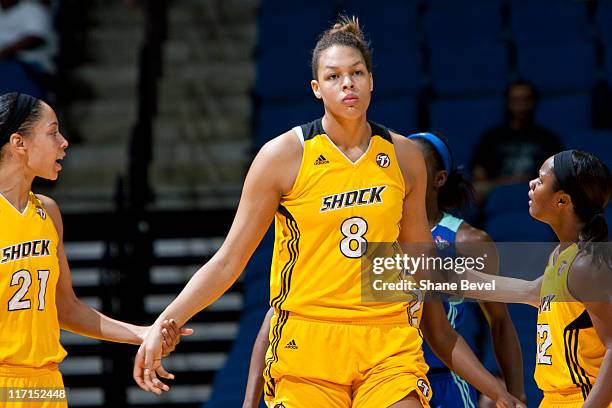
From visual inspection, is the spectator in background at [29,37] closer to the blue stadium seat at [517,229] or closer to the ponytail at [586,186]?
the blue stadium seat at [517,229]

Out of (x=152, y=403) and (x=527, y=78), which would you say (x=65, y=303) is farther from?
(x=527, y=78)

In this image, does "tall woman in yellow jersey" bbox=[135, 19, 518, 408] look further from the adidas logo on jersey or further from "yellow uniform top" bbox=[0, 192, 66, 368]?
"yellow uniform top" bbox=[0, 192, 66, 368]

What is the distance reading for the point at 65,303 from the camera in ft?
13.2

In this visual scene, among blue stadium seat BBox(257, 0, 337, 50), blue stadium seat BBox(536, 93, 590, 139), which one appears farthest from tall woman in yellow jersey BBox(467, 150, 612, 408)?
blue stadium seat BBox(257, 0, 337, 50)

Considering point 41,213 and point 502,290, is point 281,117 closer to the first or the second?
point 502,290

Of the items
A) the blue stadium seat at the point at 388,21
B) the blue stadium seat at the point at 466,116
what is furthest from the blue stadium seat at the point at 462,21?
the blue stadium seat at the point at 466,116

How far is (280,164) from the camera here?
3588mm

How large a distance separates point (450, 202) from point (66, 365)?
4.14 m

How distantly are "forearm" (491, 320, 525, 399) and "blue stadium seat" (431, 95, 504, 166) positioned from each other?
10.6ft

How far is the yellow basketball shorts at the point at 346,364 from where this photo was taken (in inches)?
136

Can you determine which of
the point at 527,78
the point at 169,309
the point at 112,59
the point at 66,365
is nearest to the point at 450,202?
the point at 169,309

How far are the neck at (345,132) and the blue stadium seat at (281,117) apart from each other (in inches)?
156

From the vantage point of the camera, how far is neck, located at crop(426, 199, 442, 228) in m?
4.61

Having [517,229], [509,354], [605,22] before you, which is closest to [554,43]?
[605,22]
